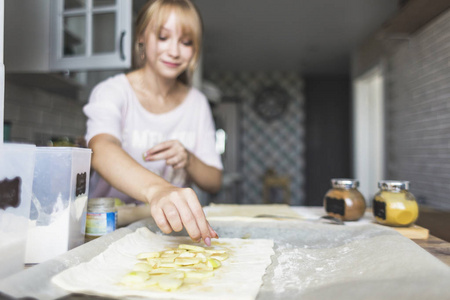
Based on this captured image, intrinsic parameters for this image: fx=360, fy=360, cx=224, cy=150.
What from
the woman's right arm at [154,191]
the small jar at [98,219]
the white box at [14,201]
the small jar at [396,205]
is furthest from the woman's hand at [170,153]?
the small jar at [396,205]

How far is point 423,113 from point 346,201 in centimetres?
→ 156

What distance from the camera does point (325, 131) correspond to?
6.50m

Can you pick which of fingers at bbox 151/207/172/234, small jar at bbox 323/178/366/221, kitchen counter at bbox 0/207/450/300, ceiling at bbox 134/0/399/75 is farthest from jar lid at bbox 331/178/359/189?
ceiling at bbox 134/0/399/75

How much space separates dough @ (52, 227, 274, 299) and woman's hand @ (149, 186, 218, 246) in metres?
0.08

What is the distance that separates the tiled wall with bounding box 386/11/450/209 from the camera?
186cm

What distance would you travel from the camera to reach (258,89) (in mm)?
6555

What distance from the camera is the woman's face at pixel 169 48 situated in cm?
120

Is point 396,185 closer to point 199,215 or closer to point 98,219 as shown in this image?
point 199,215

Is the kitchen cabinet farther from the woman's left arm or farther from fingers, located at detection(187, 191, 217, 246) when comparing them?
fingers, located at detection(187, 191, 217, 246)

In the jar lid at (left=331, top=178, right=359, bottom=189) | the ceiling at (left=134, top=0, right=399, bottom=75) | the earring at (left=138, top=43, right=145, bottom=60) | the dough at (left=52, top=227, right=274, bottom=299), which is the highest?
the ceiling at (left=134, top=0, right=399, bottom=75)

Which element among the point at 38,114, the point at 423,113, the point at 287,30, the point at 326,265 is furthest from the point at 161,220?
the point at 287,30

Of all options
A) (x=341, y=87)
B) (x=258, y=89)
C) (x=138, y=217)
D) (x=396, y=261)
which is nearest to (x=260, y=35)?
(x=258, y=89)

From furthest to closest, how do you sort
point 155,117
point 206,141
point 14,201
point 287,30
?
1. point 287,30
2. point 206,141
3. point 155,117
4. point 14,201

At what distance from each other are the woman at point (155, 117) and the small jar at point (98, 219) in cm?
7
